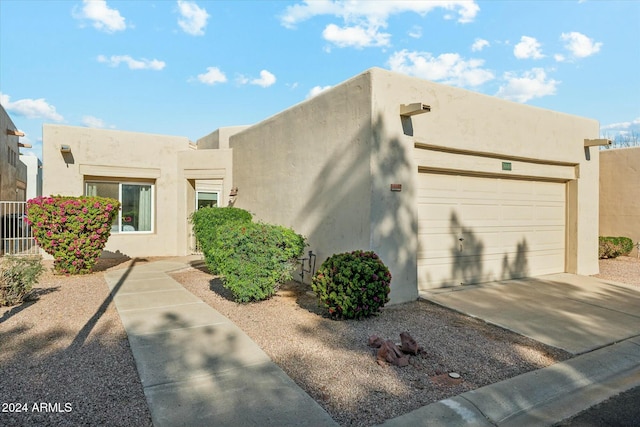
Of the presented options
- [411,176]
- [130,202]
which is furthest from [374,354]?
[130,202]

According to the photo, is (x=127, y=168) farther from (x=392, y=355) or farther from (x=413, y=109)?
(x=392, y=355)

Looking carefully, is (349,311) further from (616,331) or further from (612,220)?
(612,220)

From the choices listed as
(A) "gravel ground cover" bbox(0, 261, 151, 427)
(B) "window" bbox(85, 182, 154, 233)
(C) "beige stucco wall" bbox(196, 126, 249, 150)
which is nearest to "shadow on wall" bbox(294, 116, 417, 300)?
(A) "gravel ground cover" bbox(0, 261, 151, 427)

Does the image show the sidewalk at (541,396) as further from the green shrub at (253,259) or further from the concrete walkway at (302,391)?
the green shrub at (253,259)

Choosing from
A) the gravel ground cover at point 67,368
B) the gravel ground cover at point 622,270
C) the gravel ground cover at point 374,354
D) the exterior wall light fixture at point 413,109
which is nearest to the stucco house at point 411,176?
the exterior wall light fixture at point 413,109

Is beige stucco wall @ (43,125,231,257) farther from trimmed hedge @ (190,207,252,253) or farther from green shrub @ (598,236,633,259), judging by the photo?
green shrub @ (598,236,633,259)

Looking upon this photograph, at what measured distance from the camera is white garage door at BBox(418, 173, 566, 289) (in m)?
7.28

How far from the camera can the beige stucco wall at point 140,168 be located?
431 inches

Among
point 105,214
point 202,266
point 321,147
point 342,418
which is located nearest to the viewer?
point 342,418

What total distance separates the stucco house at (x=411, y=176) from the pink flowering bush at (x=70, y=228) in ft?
10.1

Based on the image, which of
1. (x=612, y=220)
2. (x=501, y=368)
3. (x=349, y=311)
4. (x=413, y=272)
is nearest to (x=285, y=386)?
(x=349, y=311)

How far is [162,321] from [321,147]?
427 cm

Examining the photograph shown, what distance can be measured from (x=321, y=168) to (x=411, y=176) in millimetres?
1840

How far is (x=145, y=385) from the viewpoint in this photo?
347 cm
